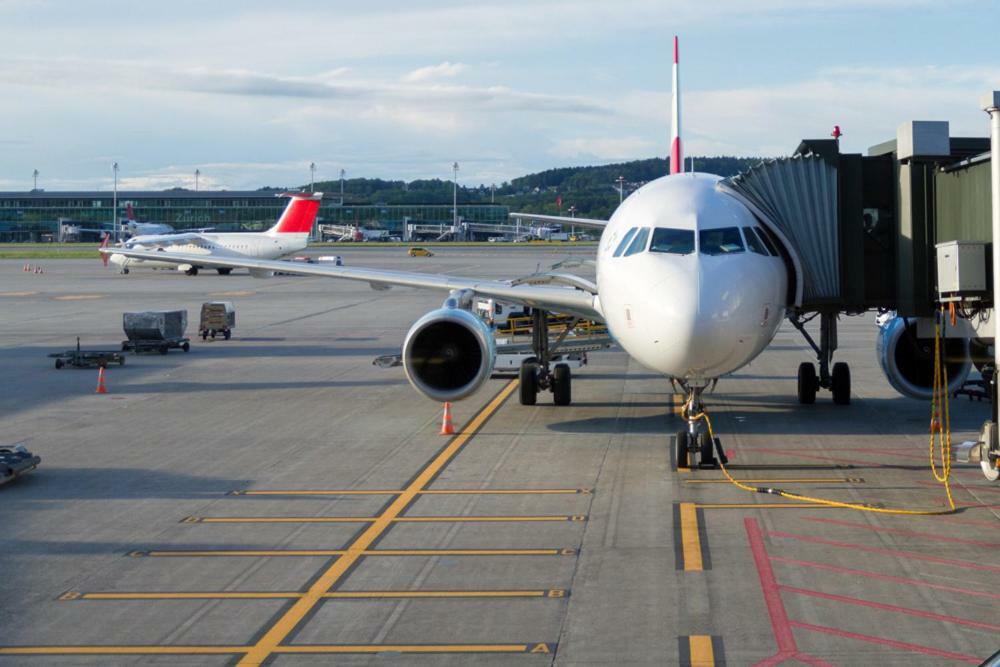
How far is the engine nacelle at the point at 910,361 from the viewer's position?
22.8 meters

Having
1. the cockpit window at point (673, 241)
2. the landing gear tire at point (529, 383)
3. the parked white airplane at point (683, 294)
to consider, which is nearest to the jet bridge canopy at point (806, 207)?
the parked white airplane at point (683, 294)

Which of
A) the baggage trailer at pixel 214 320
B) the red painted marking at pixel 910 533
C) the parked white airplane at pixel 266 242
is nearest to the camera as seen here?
the red painted marking at pixel 910 533

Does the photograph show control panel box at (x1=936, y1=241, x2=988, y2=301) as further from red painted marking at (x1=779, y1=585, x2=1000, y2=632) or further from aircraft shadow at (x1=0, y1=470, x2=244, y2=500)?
aircraft shadow at (x1=0, y1=470, x2=244, y2=500)

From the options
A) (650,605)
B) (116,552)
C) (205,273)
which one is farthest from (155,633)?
(205,273)

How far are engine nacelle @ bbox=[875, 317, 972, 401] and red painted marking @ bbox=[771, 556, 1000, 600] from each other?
10.8 metres

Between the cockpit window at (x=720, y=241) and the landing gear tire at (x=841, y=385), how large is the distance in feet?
25.8

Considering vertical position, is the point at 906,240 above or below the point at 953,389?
above

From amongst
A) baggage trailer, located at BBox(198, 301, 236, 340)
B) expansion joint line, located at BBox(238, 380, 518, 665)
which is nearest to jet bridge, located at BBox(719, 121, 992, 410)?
expansion joint line, located at BBox(238, 380, 518, 665)

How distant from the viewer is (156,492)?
16969 mm

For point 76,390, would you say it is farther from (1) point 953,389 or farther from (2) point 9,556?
(1) point 953,389

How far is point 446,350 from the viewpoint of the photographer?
21.9m

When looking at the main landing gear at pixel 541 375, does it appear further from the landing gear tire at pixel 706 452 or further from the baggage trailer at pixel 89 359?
the baggage trailer at pixel 89 359

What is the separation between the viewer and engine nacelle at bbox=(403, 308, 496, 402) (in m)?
21.6

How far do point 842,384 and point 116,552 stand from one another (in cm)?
1585
